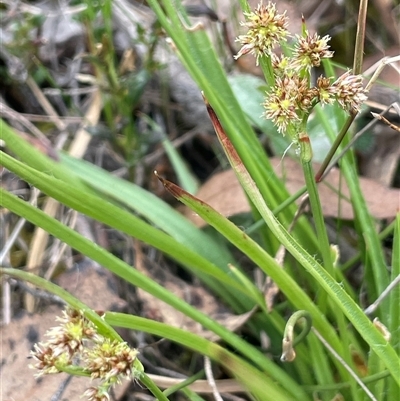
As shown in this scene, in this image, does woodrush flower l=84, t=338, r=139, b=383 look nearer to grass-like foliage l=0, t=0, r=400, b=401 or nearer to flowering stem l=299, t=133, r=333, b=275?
grass-like foliage l=0, t=0, r=400, b=401

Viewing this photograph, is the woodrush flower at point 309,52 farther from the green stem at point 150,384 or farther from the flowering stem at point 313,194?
the green stem at point 150,384

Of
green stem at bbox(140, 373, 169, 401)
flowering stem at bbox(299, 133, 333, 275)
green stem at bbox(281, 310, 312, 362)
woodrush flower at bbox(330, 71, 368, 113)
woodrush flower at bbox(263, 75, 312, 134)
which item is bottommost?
green stem at bbox(140, 373, 169, 401)

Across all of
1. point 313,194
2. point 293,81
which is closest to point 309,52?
point 293,81

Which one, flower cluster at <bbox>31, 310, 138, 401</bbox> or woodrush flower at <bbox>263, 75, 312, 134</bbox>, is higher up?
woodrush flower at <bbox>263, 75, 312, 134</bbox>

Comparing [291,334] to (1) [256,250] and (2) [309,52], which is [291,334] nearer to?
(1) [256,250]

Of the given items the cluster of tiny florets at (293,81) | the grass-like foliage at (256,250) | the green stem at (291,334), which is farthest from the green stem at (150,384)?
the cluster of tiny florets at (293,81)

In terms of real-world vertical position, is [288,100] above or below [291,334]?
above

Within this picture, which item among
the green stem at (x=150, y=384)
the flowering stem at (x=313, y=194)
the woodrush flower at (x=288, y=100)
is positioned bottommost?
the green stem at (x=150, y=384)

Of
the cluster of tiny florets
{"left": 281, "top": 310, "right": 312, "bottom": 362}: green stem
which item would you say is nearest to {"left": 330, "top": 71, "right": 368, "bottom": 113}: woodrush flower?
the cluster of tiny florets

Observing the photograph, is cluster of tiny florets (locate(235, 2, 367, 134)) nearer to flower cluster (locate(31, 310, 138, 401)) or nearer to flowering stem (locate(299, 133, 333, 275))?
flowering stem (locate(299, 133, 333, 275))
